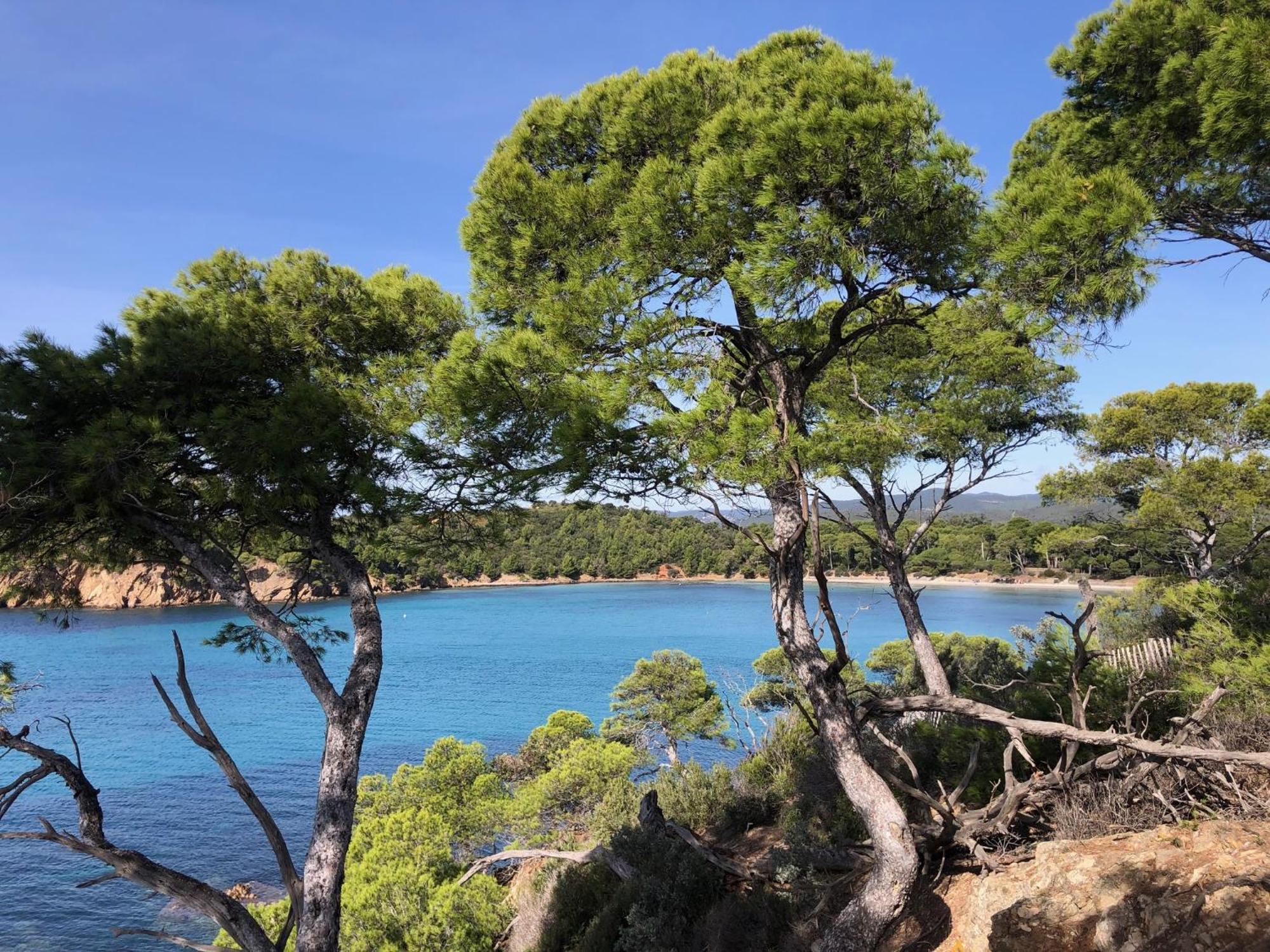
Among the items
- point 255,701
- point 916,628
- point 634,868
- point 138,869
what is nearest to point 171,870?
point 138,869

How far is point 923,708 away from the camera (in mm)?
3559

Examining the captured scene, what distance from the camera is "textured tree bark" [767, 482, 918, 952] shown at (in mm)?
3412

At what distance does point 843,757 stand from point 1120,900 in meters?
1.27

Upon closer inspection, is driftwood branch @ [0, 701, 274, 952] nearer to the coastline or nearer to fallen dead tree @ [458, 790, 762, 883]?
fallen dead tree @ [458, 790, 762, 883]

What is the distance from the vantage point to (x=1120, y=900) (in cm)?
298

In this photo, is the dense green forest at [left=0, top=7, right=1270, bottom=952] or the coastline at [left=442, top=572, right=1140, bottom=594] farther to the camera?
the coastline at [left=442, top=572, right=1140, bottom=594]

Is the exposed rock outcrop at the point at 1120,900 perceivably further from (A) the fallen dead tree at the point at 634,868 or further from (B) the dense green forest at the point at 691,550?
(B) the dense green forest at the point at 691,550

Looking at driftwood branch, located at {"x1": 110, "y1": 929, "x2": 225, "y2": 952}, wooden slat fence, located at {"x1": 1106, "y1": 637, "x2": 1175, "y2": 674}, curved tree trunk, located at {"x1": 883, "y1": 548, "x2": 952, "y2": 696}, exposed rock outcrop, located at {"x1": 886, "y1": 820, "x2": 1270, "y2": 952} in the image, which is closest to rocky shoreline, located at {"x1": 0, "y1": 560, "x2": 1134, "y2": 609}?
Answer: driftwood branch, located at {"x1": 110, "y1": 929, "x2": 225, "y2": 952}

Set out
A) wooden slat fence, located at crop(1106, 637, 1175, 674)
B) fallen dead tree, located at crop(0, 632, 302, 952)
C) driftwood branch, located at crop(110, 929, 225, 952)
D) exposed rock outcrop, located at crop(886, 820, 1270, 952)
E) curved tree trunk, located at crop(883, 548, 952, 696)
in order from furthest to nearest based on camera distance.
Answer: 1. curved tree trunk, located at crop(883, 548, 952, 696)
2. wooden slat fence, located at crop(1106, 637, 1175, 674)
3. fallen dead tree, located at crop(0, 632, 302, 952)
4. driftwood branch, located at crop(110, 929, 225, 952)
5. exposed rock outcrop, located at crop(886, 820, 1270, 952)

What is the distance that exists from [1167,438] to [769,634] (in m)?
26.8

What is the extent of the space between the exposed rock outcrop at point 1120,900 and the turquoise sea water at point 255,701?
3302mm

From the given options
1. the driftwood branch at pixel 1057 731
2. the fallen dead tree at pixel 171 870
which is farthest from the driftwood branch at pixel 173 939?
the driftwood branch at pixel 1057 731

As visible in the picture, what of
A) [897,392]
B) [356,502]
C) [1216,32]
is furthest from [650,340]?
[897,392]

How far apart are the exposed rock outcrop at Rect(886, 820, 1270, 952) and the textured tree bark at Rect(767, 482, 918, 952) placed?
17.3 inches
